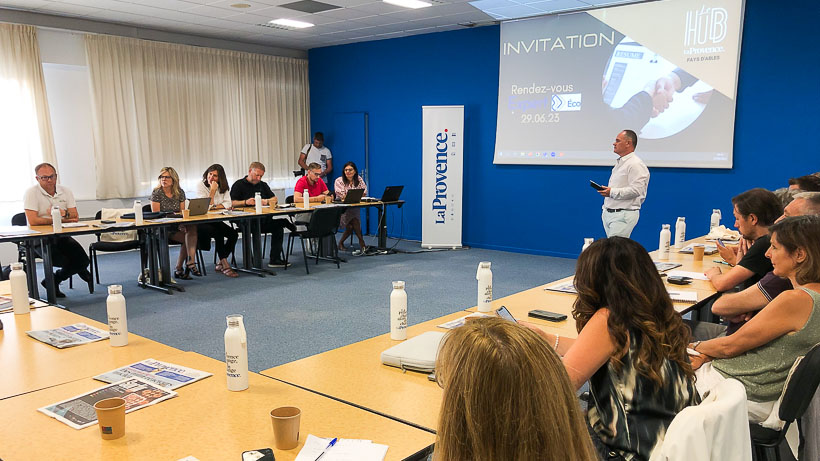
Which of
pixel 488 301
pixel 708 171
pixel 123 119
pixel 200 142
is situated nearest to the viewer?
pixel 488 301

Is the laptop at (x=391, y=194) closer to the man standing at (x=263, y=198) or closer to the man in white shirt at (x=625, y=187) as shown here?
the man standing at (x=263, y=198)

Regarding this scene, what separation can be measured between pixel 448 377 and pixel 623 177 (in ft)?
16.8

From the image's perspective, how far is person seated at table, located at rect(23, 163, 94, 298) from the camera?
5.46m

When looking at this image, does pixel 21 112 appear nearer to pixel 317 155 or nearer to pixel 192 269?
pixel 192 269

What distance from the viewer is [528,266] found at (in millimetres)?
7105

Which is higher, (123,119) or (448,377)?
(123,119)

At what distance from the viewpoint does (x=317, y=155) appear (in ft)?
32.6

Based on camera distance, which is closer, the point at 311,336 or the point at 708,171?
the point at 311,336

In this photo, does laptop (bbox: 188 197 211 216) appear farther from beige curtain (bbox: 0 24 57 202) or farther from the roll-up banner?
the roll-up banner

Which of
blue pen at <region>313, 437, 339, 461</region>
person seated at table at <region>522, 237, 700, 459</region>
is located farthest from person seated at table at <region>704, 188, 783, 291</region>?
blue pen at <region>313, 437, 339, 461</region>

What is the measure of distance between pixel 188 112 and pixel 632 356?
27.2 feet

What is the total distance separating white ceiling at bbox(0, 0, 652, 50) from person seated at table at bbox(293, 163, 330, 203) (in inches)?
76.4

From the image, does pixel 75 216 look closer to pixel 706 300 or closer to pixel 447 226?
pixel 447 226

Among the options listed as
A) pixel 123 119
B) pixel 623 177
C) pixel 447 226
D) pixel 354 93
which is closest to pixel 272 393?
pixel 623 177
